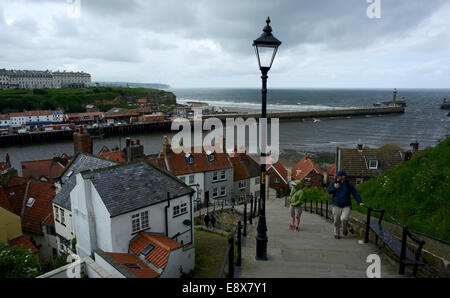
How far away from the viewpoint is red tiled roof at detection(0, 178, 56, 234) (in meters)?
23.3

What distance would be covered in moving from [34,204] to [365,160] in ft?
104

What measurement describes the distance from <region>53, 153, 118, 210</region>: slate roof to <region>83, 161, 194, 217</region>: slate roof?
380 centimetres

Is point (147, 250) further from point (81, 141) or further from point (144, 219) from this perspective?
point (81, 141)

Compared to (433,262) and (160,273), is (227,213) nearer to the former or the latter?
(160,273)

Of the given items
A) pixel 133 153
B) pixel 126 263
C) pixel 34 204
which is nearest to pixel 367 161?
pixel 133 153

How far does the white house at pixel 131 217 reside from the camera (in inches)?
556

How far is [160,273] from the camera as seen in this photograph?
1309 centimetres

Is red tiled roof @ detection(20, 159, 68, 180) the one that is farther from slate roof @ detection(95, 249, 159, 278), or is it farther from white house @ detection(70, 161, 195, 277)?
slate roof @ detection(95, 249, 159, 278)

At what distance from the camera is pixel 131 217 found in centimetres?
1491

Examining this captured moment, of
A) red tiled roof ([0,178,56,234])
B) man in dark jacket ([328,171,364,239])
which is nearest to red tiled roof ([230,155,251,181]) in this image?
red tiled roof ([0,178,56,234])

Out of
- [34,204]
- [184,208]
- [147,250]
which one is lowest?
[34,204]

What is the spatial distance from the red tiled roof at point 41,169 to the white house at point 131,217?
86.7 ft

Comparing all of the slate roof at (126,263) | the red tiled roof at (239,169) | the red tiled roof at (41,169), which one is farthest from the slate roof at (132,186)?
the red tiled roof at (41,169)

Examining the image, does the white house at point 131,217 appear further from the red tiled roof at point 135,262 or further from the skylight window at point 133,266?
the skylight window at point 133,266
